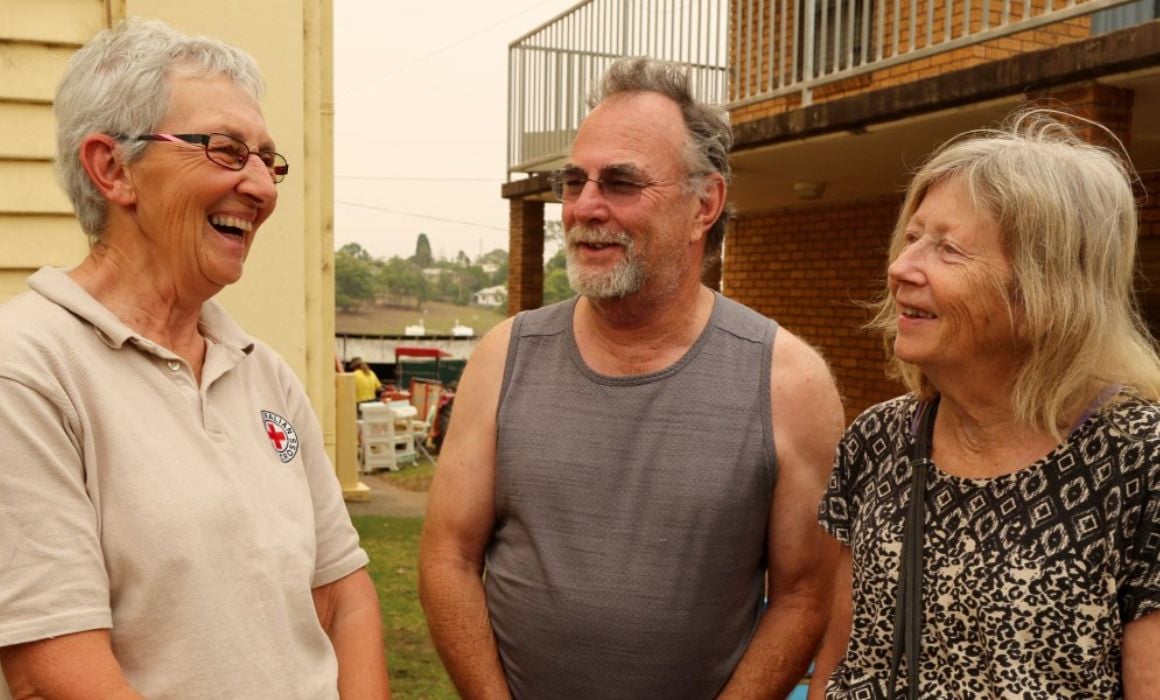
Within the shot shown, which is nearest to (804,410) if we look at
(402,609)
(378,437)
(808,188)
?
(402,609)

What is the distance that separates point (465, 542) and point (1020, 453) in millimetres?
1252

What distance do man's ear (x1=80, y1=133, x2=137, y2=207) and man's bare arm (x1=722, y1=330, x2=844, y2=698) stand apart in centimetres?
137

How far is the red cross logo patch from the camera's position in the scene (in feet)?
6.22

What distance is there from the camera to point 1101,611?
62.0 inches

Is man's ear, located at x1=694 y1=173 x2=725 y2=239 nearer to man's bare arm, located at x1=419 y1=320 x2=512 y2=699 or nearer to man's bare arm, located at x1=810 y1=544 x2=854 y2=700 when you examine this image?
man's bare arm, located at x1=419 y1=320 x2=512 y2=699

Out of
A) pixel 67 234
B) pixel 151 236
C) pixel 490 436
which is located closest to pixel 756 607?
pixel 490 436

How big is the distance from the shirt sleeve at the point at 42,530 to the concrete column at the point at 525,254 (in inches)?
413

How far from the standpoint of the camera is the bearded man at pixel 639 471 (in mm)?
2219

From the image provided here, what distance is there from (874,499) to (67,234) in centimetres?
311

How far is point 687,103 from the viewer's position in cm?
242

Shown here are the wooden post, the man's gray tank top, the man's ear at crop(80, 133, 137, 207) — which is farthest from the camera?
the wooden post

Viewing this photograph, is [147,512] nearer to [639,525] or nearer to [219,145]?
[219,145]

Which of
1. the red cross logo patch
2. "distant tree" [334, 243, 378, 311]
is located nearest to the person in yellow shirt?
the red cross logo patch

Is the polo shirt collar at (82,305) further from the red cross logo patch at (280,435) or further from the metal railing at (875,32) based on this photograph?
the metal railing at (875,32)
